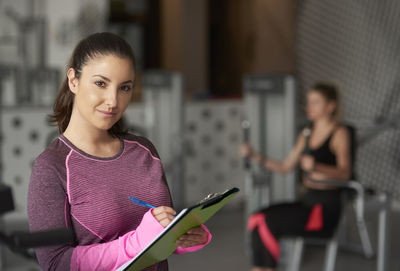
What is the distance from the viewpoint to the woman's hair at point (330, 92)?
3.14 meters

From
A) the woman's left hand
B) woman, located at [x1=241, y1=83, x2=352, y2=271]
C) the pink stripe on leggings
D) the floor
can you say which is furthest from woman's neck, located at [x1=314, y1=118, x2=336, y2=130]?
the woman's left hand

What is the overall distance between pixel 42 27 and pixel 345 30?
3218mm

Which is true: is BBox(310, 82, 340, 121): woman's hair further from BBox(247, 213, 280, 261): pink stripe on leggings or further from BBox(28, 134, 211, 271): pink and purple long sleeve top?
BBox(28, 134, 211, 271): pink and purple long sleeve top

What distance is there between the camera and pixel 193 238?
1.04 m

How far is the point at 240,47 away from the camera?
8234mm

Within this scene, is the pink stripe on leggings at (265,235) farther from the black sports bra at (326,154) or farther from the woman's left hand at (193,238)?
the woman's left hand at (193,238)

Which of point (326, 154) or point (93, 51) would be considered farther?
point (326, 154)

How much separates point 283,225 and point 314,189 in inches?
12.3

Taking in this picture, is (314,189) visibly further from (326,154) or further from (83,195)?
(83,195)

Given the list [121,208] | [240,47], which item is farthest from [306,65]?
[121,208]

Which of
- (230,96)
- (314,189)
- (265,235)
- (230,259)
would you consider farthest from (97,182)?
(230,96)

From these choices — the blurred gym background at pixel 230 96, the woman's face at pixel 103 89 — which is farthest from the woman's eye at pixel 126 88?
the blurred gym background at pixel 230 96

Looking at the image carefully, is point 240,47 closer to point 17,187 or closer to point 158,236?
point 17,187

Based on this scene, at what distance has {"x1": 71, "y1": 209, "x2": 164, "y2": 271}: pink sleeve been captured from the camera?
3.14 feet
